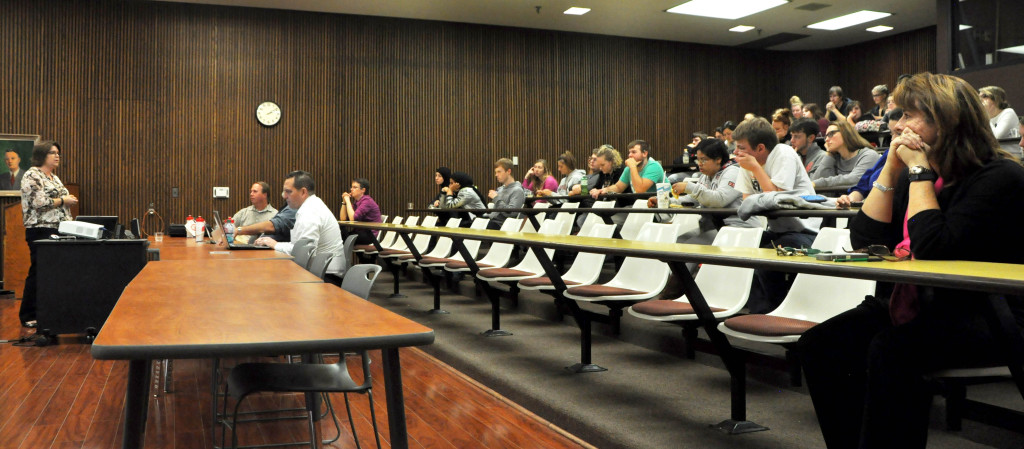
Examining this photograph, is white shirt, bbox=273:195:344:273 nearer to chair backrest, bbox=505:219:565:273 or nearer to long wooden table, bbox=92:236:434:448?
chair backrest, bbox=505:219:565:273

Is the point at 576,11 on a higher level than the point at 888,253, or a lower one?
higher

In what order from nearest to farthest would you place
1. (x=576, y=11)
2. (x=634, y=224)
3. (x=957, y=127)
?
(x=957, y=127) < (x=634, y=224) < (x=576, y=11)

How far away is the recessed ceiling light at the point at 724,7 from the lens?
380 inches

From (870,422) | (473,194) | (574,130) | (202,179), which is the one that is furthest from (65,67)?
(870,422)

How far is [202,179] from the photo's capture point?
975cm

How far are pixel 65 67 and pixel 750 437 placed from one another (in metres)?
9.41

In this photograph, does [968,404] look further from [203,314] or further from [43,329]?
[43,329]

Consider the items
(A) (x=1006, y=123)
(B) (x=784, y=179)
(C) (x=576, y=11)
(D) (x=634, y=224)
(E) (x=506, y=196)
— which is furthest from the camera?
(C) (x=576, y=11)

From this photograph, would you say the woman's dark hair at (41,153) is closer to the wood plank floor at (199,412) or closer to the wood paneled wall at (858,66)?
the wood plank floor at (199,412)

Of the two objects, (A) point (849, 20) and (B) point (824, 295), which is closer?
(B) point (824, 295)

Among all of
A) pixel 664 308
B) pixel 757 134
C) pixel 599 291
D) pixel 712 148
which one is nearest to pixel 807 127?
pixel 712 148

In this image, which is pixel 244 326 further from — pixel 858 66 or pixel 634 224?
pixel 858 66

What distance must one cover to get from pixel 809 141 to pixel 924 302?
3.85 metres

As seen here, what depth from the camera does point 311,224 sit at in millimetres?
4793
